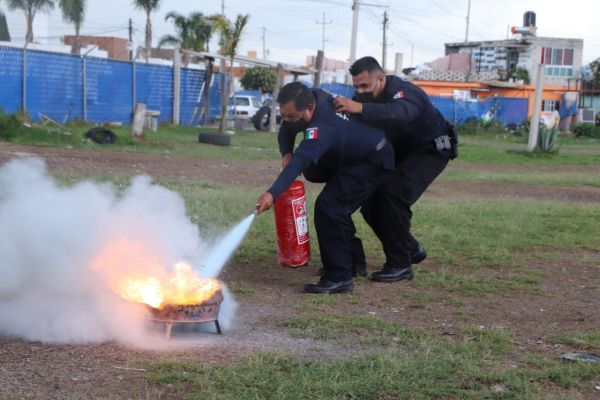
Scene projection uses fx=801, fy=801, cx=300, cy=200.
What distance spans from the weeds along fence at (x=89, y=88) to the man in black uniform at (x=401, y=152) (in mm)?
17383

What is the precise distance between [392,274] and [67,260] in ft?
9.69

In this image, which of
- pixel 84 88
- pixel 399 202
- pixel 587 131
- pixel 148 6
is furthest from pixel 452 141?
pixel 148 6

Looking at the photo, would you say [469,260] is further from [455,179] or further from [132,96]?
[132,96]

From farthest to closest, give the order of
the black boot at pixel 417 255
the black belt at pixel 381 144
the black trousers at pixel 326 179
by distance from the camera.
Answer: the black boot at pixel 417 255 → the black trousers at pixel 326 179 → the black belt at pixel 381 144

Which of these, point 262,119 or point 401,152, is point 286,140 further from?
point 262,119

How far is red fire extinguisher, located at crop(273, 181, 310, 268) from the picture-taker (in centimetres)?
638

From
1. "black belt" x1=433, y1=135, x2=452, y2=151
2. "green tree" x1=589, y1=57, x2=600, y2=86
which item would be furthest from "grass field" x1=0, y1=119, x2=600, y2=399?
"green tree" x1=589, y1=57, x2=600, y2=86

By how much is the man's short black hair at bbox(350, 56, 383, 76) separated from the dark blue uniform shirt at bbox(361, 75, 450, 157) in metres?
0.21

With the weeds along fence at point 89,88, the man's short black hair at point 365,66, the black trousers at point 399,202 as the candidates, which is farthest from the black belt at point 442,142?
the weeds along fence at point 89,88

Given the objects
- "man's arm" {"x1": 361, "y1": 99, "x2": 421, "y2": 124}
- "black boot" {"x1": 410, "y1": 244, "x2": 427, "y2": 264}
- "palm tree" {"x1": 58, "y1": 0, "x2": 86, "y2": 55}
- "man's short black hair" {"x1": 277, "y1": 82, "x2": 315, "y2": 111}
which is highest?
"palm tree" {"x1": 58, "y1": 0, "x2": 86, "y2": 55}

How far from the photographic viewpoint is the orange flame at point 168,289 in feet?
15.9

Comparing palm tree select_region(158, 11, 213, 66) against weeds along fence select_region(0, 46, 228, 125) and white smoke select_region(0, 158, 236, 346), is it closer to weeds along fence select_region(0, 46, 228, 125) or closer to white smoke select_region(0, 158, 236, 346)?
weeds along fence select_region(0, 46, 228, 125)

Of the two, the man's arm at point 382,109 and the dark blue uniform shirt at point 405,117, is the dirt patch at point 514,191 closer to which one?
the dark blue uniform shirt at point 405,117

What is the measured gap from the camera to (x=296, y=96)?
5.89 metres
